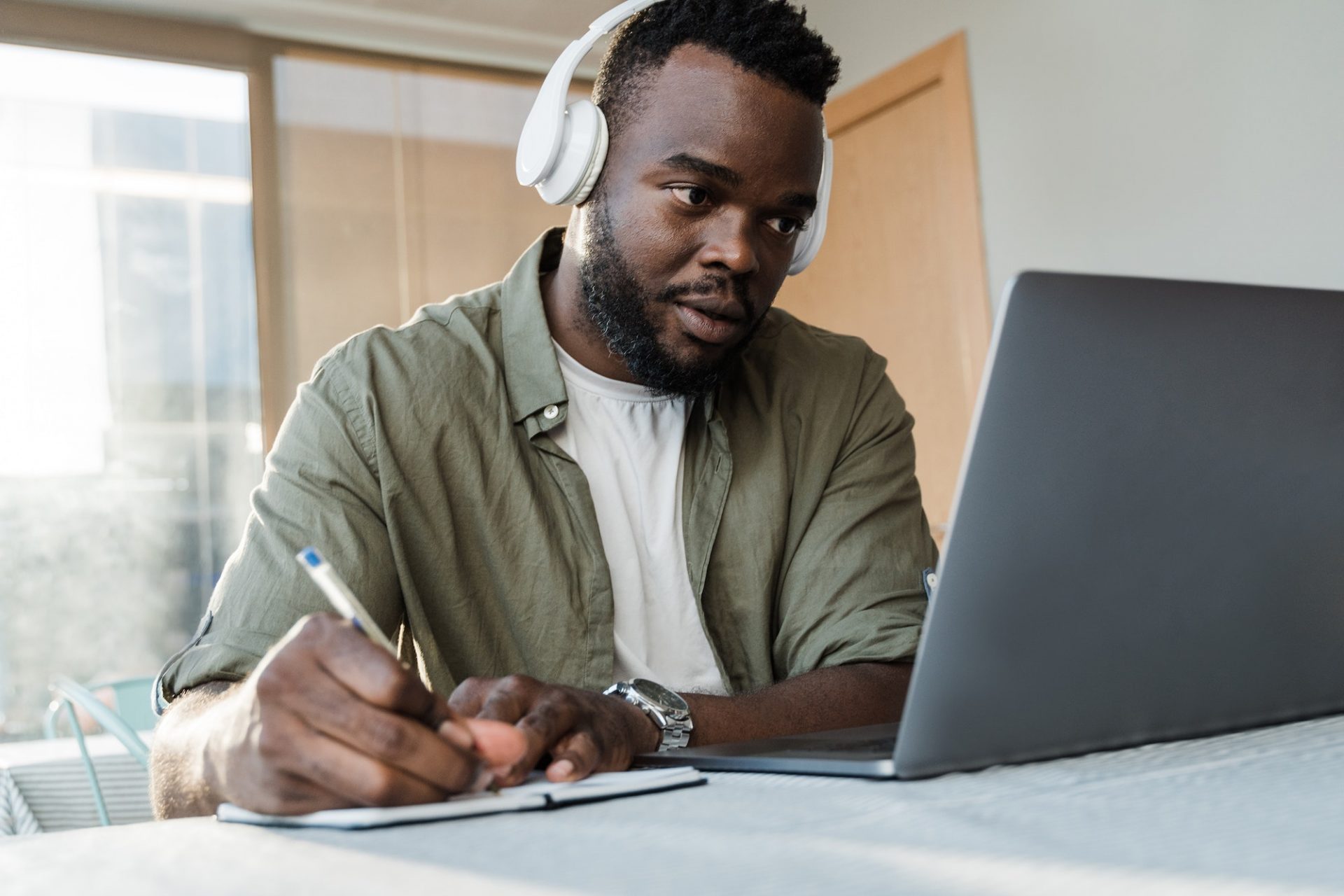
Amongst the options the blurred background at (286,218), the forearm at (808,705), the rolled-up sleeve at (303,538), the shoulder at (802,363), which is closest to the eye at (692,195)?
the shoulder at (802,363)

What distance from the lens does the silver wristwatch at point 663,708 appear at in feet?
2.76

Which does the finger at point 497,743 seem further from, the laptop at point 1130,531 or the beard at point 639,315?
the beard at point 639,315

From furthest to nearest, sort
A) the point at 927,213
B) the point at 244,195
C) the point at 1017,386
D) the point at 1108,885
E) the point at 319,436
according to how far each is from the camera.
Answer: the point at 244,195, the point at 927,213, the point at 319,436, the point at 1017,386, the point at 1108,885

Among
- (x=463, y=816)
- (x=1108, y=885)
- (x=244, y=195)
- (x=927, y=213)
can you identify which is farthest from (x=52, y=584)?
(x=1108, y=885)

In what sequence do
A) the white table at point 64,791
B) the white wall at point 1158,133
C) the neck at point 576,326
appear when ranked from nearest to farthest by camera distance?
1. the neck at point 576,326
2. the white table at point 64,791
3. the white wall at point 1158,133

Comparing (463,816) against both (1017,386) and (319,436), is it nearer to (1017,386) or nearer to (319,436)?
(1017,386)

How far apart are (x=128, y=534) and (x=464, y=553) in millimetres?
2565

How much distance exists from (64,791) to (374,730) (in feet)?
5.23

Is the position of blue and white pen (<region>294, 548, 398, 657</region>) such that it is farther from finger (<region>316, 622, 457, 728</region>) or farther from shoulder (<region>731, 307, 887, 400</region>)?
shoulder (<region>731, 307, 887, 400</region>)

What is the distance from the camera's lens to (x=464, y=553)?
3.73 feet

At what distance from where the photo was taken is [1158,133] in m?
2.45

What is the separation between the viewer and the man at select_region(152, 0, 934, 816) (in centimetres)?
107

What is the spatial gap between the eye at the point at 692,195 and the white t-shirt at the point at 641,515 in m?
0.21

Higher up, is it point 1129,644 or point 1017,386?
point 1017,386
